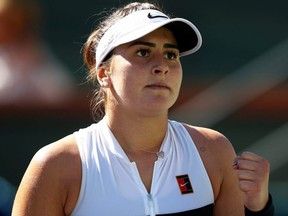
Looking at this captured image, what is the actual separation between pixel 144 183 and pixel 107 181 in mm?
125

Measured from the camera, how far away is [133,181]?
242 cm

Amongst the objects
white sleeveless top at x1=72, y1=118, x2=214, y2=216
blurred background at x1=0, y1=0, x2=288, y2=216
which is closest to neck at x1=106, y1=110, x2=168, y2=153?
white sleeveless top at x1=72, y1=118, x2=214, y2=216

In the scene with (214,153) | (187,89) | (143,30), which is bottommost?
(214,153)

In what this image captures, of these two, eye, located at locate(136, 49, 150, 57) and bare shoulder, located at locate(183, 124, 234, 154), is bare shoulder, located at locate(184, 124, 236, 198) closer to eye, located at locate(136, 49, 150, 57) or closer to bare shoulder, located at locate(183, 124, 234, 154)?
bare shoulder, located at locate(183, 124, 234, 154)

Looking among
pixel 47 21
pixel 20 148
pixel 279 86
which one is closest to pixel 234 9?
pixel 279 86

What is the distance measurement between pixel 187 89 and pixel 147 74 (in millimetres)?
2913

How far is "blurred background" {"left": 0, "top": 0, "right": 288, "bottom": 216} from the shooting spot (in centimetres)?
523

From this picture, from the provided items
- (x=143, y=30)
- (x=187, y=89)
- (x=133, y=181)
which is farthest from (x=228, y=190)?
(x=187, y=89)

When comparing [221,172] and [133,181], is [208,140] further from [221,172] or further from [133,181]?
[133,181]

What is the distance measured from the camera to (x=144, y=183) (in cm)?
244

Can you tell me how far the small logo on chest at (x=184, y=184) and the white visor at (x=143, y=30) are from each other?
43cm

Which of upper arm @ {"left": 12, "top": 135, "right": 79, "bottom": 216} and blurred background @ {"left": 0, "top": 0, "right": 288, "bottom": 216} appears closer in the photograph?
upper arm @ {"left": 12, "top": 135, "right": 79, "bottom": 216}

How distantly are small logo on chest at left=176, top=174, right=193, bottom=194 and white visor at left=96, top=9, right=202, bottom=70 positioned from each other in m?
0.43

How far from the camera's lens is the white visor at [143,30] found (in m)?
2.43
